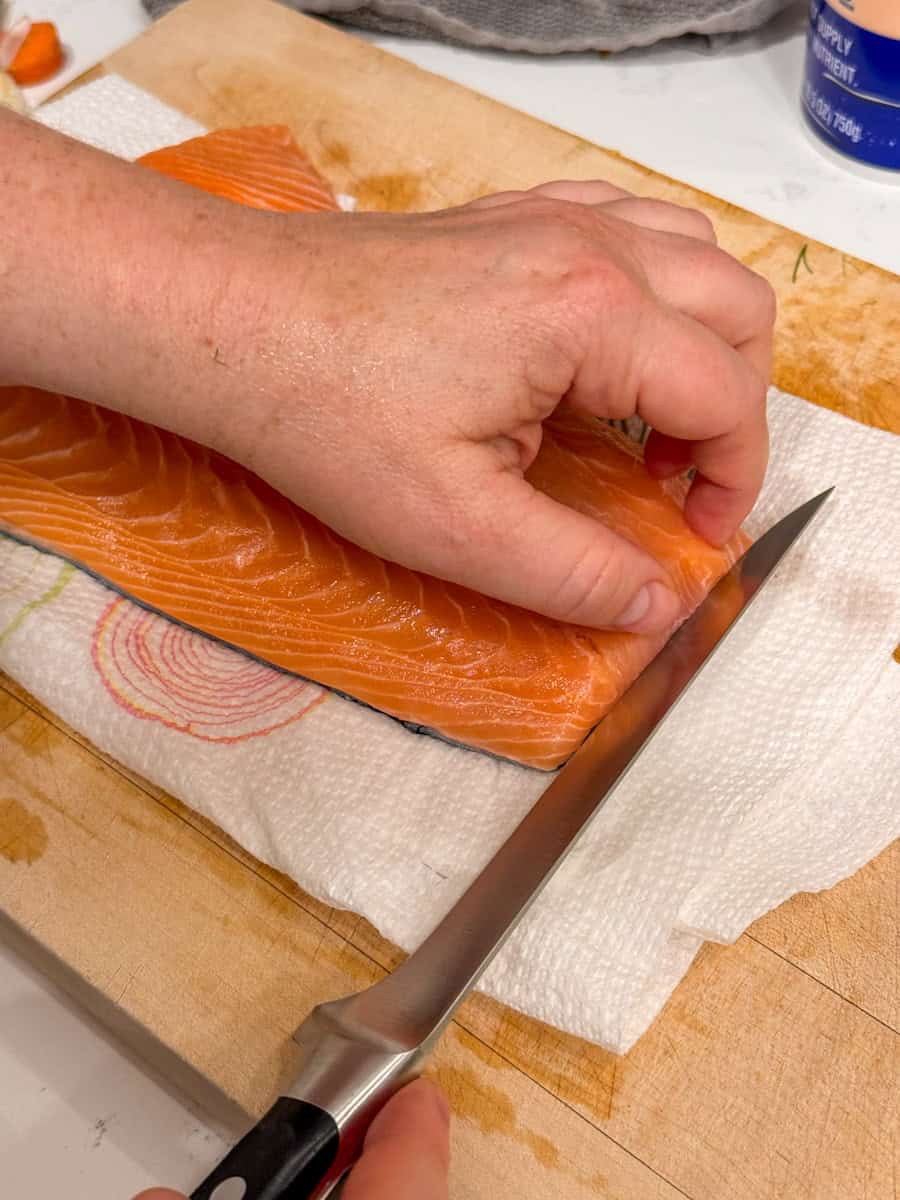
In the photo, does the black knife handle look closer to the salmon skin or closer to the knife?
the knife

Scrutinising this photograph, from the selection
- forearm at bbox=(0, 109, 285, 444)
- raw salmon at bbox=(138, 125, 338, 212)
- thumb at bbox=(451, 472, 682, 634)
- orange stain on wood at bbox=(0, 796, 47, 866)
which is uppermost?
forearm at bbox=(0, 109, 285, 444)

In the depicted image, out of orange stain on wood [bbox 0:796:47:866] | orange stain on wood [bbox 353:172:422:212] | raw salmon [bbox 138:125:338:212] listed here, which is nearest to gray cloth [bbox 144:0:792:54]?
orange stain on wood [bbox 353:172:422:212]

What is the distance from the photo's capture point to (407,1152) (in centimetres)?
93

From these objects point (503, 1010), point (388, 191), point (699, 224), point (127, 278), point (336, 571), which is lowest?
point (503, 1010)

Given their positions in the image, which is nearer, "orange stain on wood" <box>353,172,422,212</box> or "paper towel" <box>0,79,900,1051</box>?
"paper towel" <box>0,79,900,1051</box>

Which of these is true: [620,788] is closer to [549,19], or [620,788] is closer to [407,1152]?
[407,1152]

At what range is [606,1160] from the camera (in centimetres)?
103

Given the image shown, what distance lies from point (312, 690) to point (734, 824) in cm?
48

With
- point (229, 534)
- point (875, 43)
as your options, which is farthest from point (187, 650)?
point (875, 43)

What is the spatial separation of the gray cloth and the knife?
1.17 meters

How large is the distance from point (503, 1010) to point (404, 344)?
638mm

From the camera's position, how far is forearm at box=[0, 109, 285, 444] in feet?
3.43

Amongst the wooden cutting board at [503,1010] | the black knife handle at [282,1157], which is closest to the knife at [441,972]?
the black knife handle at [282,1157]

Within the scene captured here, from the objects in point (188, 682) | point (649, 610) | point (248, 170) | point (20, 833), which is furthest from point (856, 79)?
point (20, 833)
